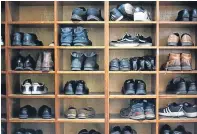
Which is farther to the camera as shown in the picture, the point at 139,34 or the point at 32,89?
the point at 139,34

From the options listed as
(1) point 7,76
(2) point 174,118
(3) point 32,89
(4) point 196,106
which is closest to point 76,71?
(3) point 32,89

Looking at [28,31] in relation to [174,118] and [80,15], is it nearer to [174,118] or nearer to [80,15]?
[80,15]

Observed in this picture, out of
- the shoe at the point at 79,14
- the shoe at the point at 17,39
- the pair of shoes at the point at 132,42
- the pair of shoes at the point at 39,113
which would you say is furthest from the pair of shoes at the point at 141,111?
the shoe at the point at 17,39

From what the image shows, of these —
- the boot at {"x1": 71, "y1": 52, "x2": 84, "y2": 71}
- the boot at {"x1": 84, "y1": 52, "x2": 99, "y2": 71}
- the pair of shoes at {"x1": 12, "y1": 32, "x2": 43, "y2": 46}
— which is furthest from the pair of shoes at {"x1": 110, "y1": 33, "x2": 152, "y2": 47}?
the pair of shoes at {"x1": 12, "y1": 32, "x2": 43, "y2": 46}

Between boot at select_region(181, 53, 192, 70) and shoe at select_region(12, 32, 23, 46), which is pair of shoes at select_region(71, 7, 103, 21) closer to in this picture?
shoe at select_region(12, 32, 23, 46)

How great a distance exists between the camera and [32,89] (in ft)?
9.91

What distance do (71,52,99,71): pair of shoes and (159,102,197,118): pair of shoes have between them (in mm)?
922

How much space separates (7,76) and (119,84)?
1.31 meters

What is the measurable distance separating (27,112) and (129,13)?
1.58 metres

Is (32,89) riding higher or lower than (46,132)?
higher

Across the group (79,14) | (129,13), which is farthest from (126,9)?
(79,14)

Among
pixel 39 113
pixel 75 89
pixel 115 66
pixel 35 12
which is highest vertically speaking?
pixel 35 12

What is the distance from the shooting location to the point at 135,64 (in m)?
3.01

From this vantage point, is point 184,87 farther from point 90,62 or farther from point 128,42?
point 90,62
